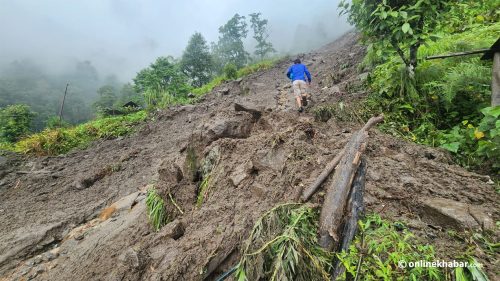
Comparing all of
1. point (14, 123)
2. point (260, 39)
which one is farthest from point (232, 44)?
point (14, 123)

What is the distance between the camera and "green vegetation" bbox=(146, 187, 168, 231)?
384 cm

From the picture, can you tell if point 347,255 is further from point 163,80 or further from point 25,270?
→ point 163,80

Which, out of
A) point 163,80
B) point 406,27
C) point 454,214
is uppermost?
point 163,80

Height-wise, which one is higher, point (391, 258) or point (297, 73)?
point (297, 73)

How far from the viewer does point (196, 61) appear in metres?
31.7

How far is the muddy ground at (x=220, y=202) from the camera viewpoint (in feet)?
8.08

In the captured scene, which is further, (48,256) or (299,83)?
(299,83)

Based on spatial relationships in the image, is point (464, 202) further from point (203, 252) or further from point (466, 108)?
point (466, 108)

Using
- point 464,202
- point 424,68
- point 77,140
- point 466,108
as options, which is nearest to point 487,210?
point 464,202

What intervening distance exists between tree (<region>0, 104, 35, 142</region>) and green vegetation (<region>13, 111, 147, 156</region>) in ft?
12.2

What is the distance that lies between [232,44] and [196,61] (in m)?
15.9

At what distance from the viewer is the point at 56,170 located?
8.98 metres

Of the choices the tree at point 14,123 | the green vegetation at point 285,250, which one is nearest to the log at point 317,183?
the green vegetation at point 285,250

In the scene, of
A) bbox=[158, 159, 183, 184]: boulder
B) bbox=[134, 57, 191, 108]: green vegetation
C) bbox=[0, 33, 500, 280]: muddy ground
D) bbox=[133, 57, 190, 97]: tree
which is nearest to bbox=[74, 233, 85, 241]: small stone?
bbox=[0, 33, 500, 280]: muddy ground
